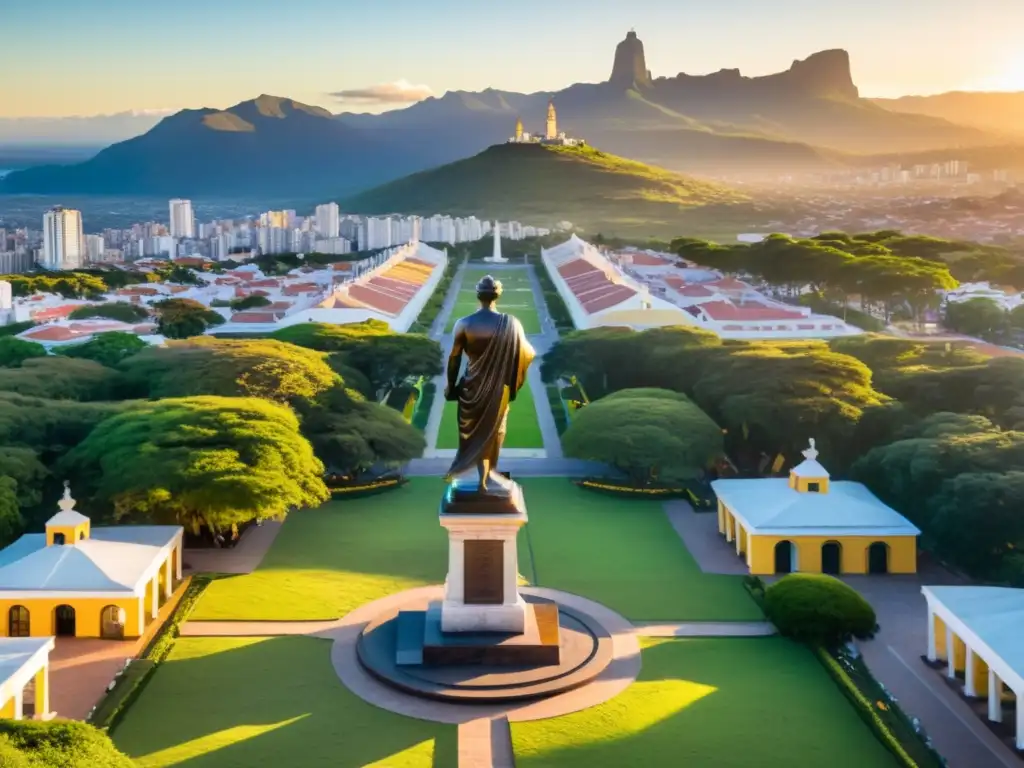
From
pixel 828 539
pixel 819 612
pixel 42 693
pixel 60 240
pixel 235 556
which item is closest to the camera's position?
pixel 42 693

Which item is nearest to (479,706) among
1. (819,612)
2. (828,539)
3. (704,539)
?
(819,612)

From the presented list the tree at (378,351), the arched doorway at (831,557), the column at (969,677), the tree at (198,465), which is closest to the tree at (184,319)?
the tree at (378,351)

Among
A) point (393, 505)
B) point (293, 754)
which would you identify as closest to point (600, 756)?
point (293, 754)

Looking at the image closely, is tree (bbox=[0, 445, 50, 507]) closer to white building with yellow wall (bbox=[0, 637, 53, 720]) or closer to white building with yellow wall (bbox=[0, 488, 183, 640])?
white building with yellow wall (bbox=[0, 488, 183, 640])

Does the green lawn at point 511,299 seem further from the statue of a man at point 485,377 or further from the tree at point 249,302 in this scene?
the statue of a man at point 485,377

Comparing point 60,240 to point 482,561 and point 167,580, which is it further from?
point 482,561

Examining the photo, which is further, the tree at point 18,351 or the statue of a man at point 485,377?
the tree at point 18,351
